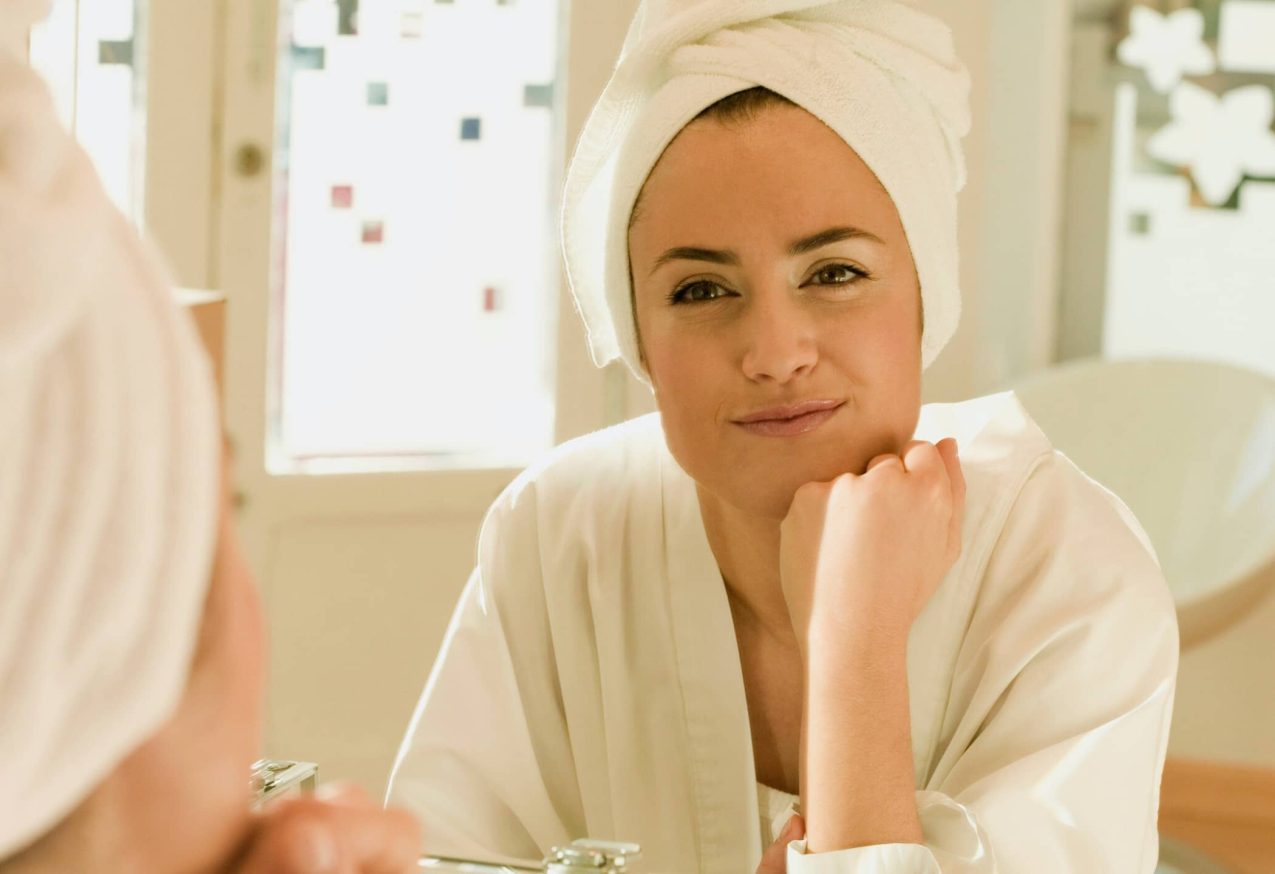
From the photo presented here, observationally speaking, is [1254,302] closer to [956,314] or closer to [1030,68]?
[1030,68]

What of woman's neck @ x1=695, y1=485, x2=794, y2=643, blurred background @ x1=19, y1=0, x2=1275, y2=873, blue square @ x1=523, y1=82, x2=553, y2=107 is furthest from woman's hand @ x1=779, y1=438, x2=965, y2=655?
blue square @ x1=523, y1=82, x2=553, y2=107

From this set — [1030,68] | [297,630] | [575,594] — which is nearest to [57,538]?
[575,594]

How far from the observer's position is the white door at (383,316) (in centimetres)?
288

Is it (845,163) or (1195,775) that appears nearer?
(845,163)

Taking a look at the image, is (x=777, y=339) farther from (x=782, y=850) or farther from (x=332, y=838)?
(x=332, y=838)

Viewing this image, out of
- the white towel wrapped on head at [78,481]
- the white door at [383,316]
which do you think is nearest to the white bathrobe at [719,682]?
the white towel wrapped on head at [78,481]

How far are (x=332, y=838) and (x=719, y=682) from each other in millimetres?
766

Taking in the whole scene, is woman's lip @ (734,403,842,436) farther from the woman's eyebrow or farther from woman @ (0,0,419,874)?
woman @ (0,0,419,874)

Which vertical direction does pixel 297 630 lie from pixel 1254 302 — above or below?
below

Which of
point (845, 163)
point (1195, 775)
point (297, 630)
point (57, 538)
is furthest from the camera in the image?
point (1195, 775)

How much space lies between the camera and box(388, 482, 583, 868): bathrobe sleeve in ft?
3.61

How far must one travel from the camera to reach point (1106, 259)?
10.8 ft

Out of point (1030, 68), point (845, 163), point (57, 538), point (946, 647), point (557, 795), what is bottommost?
point (557, 795)

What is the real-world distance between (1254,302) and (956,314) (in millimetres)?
2342
